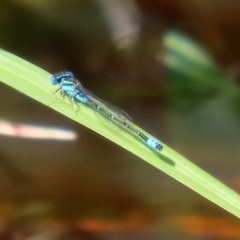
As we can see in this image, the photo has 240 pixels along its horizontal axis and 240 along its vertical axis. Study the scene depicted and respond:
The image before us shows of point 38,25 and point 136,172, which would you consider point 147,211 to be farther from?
point 38,25

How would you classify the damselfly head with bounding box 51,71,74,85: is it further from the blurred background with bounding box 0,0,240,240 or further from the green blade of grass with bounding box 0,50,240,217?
the blurred background with bounding box 0,0,240,240

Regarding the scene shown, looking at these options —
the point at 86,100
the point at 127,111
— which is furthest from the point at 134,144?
the point at 127,111

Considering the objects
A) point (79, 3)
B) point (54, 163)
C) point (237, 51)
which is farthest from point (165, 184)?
point (79, 3)

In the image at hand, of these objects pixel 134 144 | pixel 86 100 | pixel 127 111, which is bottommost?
pixel 134 144

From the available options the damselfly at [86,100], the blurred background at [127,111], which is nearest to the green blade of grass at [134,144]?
the damselfly at [86,100]

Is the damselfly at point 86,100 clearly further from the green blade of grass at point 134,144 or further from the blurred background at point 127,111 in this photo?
the blurred background at point 127,111

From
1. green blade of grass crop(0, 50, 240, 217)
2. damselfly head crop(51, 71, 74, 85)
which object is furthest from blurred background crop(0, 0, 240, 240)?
green blade of grass crop(0, 50, 240, 217)

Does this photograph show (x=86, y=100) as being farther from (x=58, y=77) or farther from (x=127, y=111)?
(x=127, y=111)
